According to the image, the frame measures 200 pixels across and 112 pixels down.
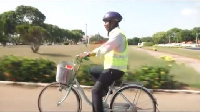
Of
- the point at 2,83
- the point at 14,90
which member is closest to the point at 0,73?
the point at 2,83

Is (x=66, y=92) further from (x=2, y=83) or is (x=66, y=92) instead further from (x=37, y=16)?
(x=37, y=16)

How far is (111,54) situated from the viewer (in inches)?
183

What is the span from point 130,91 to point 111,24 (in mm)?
1061

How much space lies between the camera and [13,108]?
6.30 m

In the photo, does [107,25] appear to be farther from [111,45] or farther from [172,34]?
[172,34]

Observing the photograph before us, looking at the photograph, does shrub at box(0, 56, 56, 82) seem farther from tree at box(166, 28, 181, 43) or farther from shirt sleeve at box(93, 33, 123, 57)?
tree at box(166, 28, 181, 43)

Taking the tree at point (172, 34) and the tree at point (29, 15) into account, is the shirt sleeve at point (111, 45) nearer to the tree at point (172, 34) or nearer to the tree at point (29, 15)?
the tree at point (29, 15)

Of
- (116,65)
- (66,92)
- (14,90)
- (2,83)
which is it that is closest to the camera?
(116,65)

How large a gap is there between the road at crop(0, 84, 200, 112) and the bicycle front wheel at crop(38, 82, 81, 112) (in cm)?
89

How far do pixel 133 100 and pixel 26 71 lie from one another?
4941 millimetres

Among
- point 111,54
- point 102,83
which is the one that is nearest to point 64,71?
point 102,83

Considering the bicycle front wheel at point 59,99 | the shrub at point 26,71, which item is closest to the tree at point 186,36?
the shrub at point 26,71

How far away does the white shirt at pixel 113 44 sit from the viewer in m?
4.55

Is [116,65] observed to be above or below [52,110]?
above
